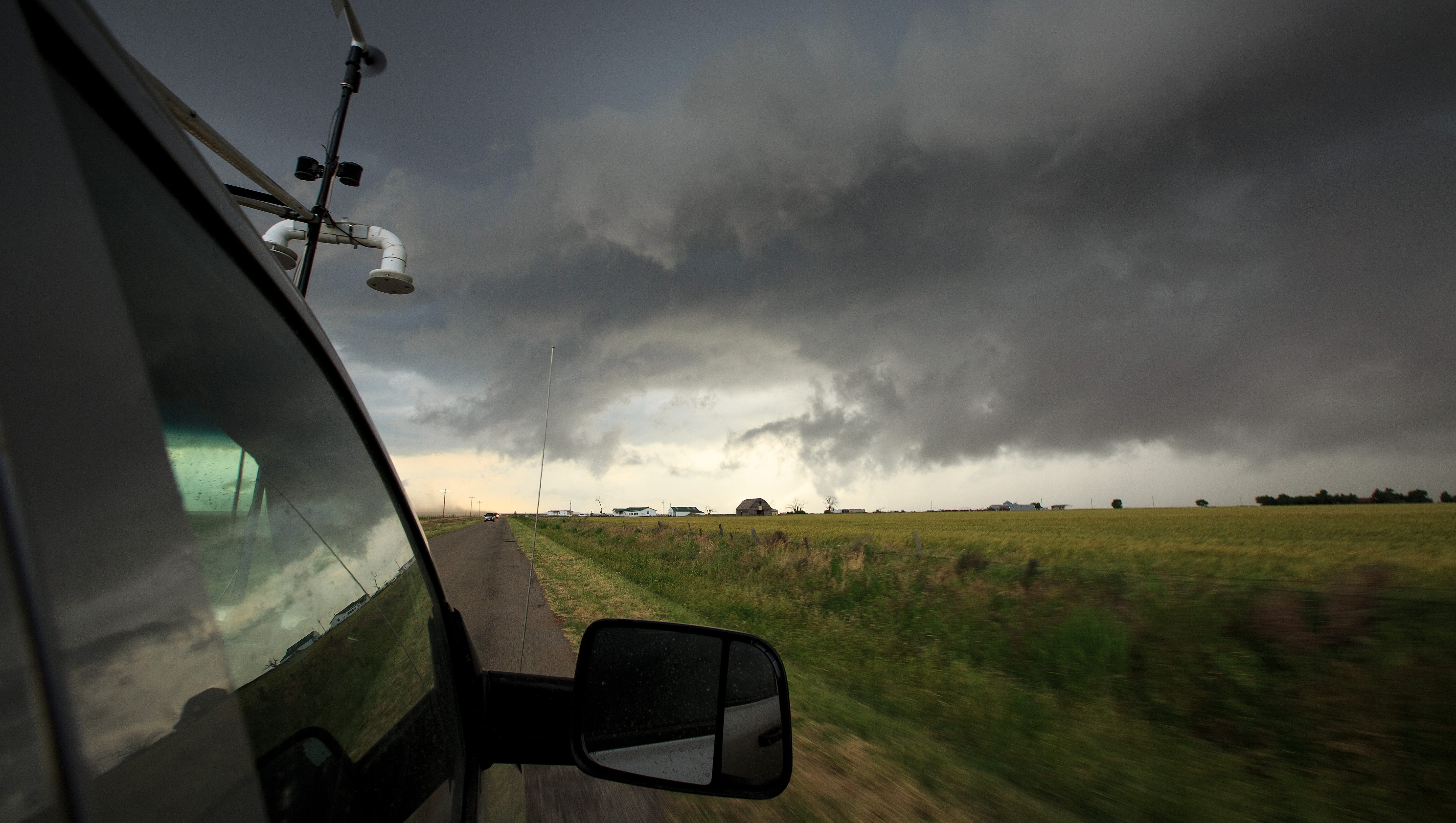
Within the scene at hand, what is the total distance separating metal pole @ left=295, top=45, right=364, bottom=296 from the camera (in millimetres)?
3301

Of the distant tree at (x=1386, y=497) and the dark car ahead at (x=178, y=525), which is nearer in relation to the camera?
the dark car ahead at (x=178, y=525)

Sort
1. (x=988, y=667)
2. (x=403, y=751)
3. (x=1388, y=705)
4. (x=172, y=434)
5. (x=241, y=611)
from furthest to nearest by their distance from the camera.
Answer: (x=988, y=667), (x=1388, y=705), (x=403, y=751), (x=241, y=611), (x=172, y=434)

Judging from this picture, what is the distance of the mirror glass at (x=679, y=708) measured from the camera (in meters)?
1.56

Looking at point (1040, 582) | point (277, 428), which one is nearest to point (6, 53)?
point (277, 428)

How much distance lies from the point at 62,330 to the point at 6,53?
0.78 ft

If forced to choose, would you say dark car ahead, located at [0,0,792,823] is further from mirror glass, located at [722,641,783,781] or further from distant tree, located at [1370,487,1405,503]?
distant tree, located at [1370,487,1405,503]

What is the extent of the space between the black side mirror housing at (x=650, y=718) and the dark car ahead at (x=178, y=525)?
2cm

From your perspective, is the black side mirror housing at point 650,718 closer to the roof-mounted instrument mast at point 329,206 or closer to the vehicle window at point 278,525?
the vehicle window at point 278,525

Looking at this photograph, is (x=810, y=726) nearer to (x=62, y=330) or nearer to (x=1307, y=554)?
(x=62, y=330)

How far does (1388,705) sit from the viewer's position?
507cm

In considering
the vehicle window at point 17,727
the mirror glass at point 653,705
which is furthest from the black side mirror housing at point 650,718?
→ the vehicle window at point 17,727

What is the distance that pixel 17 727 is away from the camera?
1.31 feet

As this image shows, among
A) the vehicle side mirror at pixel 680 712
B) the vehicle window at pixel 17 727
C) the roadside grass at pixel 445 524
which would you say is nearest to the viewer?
the vehicle window at pixel 17 727

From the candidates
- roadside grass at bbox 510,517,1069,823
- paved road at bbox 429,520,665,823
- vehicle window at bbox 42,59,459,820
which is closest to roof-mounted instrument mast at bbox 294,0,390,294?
paved road at bbox 429,520,665,823
